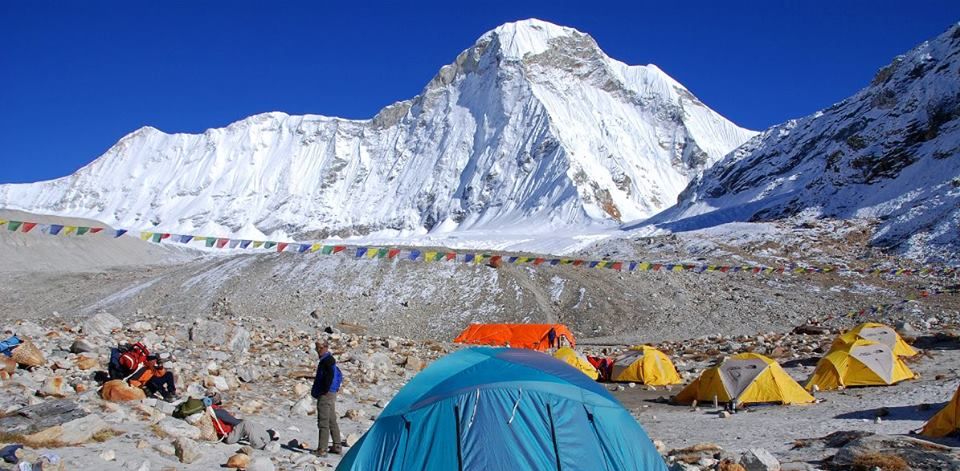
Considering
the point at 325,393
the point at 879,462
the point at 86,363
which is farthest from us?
the point at 86,363

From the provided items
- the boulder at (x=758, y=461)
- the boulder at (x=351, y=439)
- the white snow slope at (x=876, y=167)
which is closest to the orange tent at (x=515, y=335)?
the boulder at (x=351, y=439)

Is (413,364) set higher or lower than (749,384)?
lower

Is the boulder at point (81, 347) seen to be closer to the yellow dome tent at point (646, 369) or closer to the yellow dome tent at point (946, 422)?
the yellow dome tent at point (646, 369)

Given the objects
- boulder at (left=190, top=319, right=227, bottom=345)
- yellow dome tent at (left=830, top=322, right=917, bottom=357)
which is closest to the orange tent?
yellow dome tent at (left=830, top=322, right=917, bottom=357)

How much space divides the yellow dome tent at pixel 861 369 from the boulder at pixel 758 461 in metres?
8.75

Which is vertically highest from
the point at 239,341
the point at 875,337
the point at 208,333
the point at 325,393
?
the point at 875,337

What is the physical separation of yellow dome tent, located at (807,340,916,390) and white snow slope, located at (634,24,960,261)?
29460 mm

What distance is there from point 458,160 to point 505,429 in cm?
12914

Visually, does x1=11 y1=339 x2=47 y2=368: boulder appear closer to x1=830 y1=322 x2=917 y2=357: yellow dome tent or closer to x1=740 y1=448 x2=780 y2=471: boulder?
x1=740 y1=448 x2=780 y2=471: boulder

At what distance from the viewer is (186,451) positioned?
8789 mm

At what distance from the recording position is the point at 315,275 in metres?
39.3

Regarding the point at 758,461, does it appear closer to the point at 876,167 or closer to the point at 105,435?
the point at 105,435

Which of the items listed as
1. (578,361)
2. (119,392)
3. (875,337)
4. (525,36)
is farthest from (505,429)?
(525,36)

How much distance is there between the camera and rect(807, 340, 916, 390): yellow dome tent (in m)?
16.0
